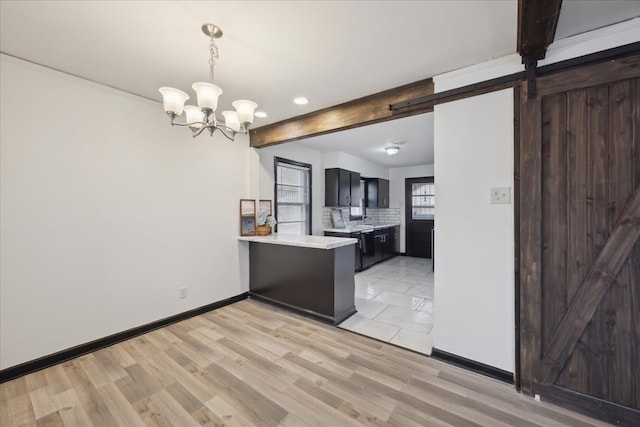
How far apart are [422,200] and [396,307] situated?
437 centimetres

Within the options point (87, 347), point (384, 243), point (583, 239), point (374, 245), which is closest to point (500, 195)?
point (583, 239)

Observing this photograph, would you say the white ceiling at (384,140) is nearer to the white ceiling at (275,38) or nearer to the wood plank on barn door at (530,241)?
the white ceiling at (275,38)

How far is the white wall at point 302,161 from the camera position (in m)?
4.11

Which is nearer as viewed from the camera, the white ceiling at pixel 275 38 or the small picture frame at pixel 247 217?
the white ceiling at pixel 275 38

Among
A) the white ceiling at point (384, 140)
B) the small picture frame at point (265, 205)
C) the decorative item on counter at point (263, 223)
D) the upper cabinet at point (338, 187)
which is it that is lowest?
the decorative item on counter at point (263, 223)

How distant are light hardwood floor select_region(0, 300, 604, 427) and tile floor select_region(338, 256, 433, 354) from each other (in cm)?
25

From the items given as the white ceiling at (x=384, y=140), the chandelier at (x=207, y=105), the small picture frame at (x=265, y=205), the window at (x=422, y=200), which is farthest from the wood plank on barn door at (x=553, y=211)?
the window at (x=422, y=200)

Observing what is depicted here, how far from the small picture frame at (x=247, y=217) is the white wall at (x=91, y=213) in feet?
1.45

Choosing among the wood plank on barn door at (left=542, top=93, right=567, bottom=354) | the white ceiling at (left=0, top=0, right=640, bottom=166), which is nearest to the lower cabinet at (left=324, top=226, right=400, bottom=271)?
the white ceiling at (left=0, top=0, right=640, bottom=166)

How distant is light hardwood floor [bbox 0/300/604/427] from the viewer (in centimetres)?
163

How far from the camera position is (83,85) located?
93.4 inches

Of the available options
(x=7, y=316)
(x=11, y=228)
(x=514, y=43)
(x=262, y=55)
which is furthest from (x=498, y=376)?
(x=11, y=228)

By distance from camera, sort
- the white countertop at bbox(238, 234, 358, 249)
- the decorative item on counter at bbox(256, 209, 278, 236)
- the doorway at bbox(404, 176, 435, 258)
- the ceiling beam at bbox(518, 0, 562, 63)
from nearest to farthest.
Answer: the ceiling beam at bbox(518, 0, 562, 63)
the white countertop at bbox(238, 234, 358, 249)
the decorative item on counter at bbox(256, 209, 278, 236)
the doorway at bbox(404, 176, 435, 258)

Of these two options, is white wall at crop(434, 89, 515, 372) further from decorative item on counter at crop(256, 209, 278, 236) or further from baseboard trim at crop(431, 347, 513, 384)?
decorative item on counter at crop(256, 209, 278, 236)
